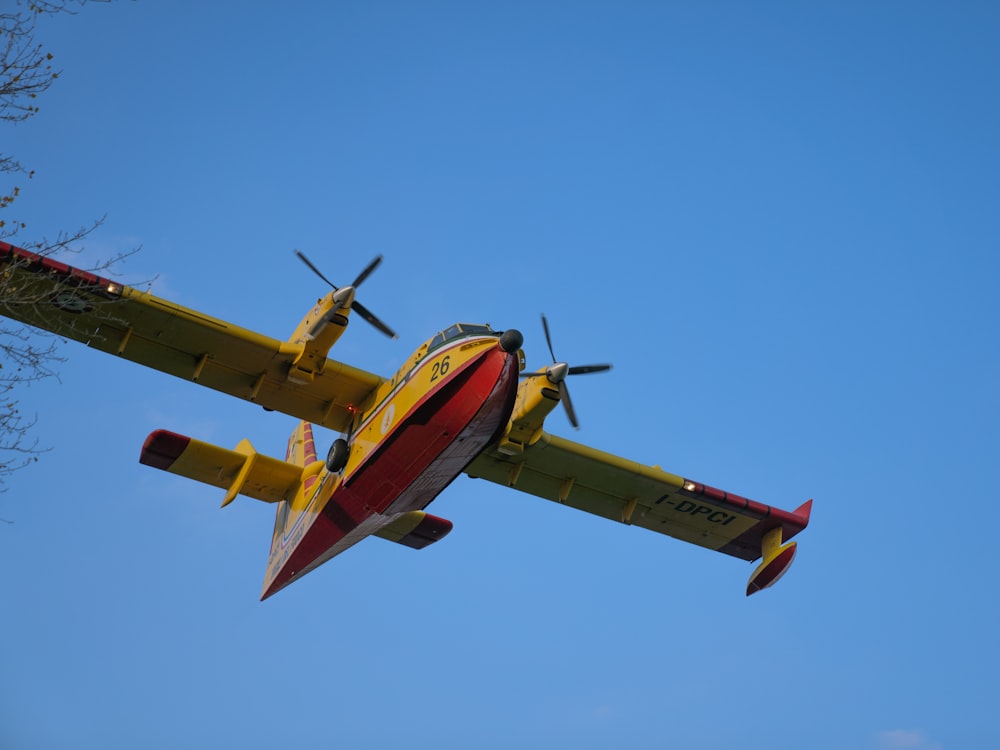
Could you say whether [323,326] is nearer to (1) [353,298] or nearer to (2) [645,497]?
→ (1) [353,298]

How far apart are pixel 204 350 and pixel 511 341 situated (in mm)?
7015

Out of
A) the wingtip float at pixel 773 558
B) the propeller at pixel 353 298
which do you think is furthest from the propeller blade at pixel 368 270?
the wingtip float at pixel 773 558

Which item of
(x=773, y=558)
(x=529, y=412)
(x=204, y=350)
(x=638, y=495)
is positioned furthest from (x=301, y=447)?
(x=773, y=558)

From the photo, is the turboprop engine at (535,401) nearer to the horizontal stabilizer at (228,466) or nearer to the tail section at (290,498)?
the tail section at (290,498)

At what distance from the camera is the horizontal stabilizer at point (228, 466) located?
76.3 ft

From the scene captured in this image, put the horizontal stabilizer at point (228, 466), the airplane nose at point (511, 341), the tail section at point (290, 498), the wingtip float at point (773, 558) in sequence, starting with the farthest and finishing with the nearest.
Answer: the wingtip float at point (773, 558)
the horizontal stabilizer at point (228, 466)
the tail section at point (290, 498)
the airplane nose at point (511, 341)

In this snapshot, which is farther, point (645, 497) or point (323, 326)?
point (645, 497)

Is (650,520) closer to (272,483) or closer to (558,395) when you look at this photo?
(558,395)

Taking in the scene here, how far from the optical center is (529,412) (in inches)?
869

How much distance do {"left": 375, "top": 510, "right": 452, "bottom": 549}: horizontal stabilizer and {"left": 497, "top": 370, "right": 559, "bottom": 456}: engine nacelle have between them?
3597 mm

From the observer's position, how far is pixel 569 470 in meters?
24.8

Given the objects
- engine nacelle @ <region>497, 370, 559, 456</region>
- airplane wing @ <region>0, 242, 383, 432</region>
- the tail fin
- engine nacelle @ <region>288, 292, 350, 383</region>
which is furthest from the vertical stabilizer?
engine nacelle @ <region>497, 370, 559, 456</region>

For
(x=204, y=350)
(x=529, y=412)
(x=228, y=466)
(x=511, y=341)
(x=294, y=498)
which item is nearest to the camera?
(x=511, y=341)

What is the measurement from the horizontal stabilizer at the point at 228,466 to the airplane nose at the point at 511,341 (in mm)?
7380
